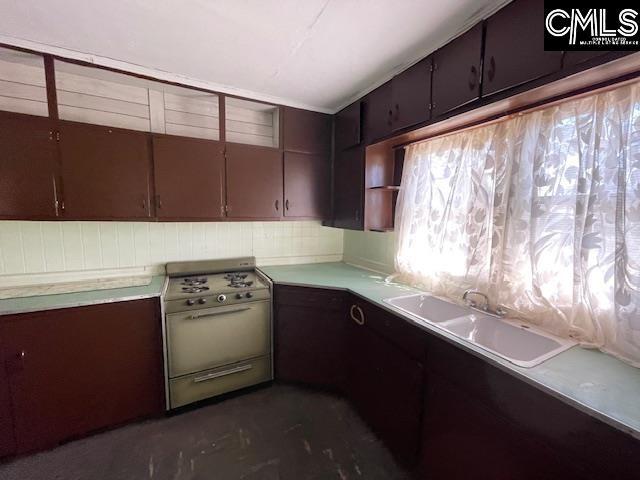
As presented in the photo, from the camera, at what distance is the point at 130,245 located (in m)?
2.24

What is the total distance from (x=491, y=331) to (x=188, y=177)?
2272mm

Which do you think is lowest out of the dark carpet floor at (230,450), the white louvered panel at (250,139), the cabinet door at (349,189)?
the dark carpet floor at (230,450)

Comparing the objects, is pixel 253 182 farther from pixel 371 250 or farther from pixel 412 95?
pixel 412 95

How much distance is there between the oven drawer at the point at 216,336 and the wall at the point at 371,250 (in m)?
1.07

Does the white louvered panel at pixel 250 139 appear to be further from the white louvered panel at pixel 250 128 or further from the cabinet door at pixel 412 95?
the cabinet door at pixel 412 95

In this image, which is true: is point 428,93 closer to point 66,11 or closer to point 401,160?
point 401,160

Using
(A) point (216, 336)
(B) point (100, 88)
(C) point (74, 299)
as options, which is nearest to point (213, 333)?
(A) point (216, 336)

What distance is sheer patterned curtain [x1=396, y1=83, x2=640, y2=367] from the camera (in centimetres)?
109

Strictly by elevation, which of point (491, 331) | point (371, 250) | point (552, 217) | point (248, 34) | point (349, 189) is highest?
point (248, 34)

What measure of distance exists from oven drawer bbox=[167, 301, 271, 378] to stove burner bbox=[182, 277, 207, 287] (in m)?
0.32

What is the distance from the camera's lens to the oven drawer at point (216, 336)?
1.96m

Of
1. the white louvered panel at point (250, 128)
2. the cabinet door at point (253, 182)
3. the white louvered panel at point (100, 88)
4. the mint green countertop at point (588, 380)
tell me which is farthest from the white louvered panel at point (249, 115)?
the mint green countertop at point (588, 380)

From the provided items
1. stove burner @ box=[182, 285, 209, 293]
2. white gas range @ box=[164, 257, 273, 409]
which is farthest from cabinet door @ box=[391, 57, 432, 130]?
stove burner @ box=[182, 285, 209, 293]

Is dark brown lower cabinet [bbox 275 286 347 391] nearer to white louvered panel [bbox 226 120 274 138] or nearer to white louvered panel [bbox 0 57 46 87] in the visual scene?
white louvered panel [bbox 226 120 274 138]
